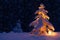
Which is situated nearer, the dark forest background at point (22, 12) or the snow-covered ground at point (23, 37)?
the snow-covered ground at point (23, 37)

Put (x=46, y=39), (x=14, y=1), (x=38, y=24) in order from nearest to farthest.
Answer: (x=46, y=39), (x=38, y=24), (x=14, y=1)

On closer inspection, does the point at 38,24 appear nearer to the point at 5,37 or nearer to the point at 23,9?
the point at 5,37

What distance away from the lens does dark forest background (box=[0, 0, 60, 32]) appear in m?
16.1

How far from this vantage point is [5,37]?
14.4 feet

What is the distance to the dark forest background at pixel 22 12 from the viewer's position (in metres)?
16.1

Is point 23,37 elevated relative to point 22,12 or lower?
lower

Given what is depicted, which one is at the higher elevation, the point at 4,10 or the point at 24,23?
the point at 4,10

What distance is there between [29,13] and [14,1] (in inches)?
A: 65.8

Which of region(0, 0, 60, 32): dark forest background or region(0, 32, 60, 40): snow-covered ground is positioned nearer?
region(0, 32, 60, 40): snow-covered ground

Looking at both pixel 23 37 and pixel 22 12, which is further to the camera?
pixel 22 12

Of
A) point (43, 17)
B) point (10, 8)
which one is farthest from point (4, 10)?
point (43, 17)

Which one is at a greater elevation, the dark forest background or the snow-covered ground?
the dark forest background

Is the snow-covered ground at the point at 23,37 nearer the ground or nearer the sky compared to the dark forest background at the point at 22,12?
nearer the ground

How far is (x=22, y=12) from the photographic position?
54.3ft
